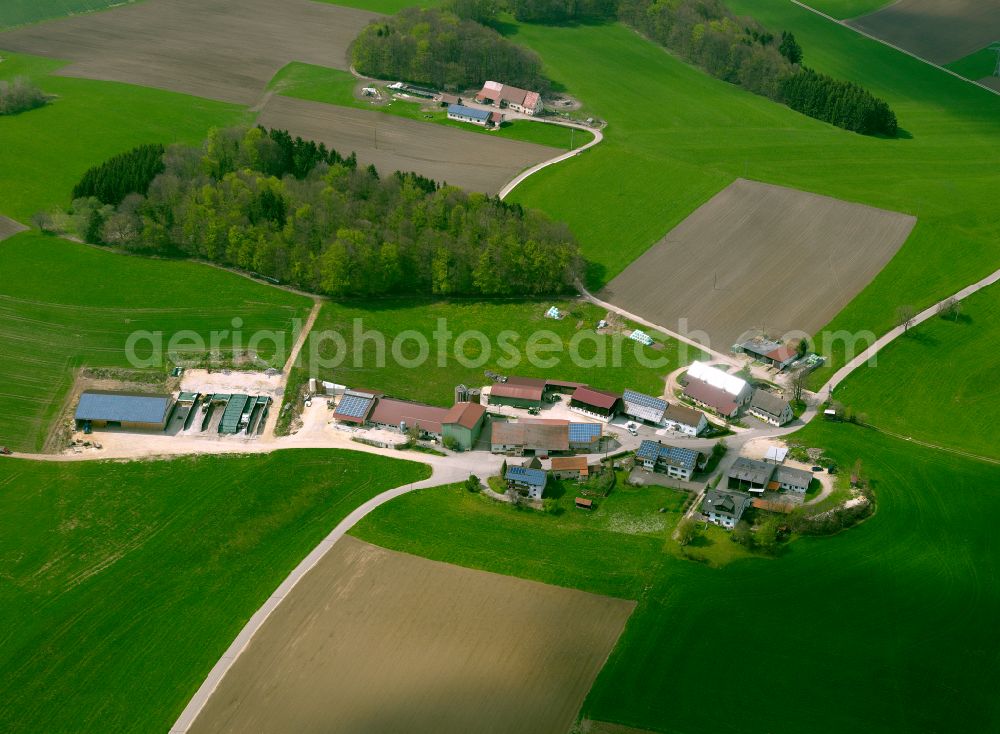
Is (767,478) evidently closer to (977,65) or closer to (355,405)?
(355,405)

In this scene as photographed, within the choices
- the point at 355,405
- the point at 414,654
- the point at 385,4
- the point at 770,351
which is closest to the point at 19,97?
the point at 385,4

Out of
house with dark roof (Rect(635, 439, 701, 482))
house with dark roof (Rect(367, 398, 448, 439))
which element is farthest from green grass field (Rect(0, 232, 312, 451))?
house with dark roof (Rect(635, 439, 701, 482))

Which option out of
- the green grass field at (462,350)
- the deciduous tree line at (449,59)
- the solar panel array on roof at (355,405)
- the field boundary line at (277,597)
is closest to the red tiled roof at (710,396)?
the green grass field at (462,350)

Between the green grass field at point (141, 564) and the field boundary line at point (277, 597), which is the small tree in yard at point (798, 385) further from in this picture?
the green grass field at point (141, 564)

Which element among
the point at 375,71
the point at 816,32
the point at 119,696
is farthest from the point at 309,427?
the point at 816,32

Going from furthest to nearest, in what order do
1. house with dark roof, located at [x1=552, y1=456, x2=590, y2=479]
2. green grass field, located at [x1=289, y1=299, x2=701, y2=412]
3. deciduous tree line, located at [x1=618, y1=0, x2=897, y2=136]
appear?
deciduous tree line, located at [x1=618, y1=0, x2=897, y2=136] → green grass field, located at [x1=289, y1=299, x2=701, y2=412] → house with dark roof, located at [x1=552, y1=456, x2=590, y2=479]

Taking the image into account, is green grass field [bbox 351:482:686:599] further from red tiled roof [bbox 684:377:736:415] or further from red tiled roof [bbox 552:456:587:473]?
red tiled roof [bbox 684:377:736:415]

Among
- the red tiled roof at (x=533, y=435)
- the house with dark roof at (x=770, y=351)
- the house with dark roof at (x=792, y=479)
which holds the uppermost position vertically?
the house with dark roof at (x=770, y=351)

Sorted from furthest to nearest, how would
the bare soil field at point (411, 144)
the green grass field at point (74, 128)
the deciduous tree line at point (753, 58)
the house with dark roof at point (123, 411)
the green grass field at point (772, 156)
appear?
the deciduous tree line at point (753, 58) → the bare soil field at point (411, 144) → the green grass field at point (74, 128) → the green grass field at point (772, 156) → the house with dark roof at point (123, 411)
